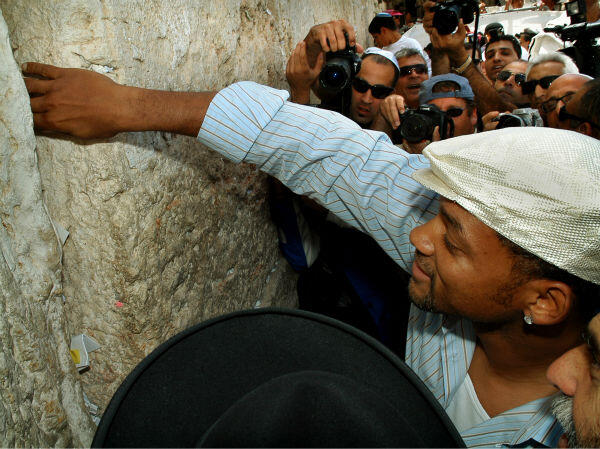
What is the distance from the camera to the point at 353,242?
73.7 inches

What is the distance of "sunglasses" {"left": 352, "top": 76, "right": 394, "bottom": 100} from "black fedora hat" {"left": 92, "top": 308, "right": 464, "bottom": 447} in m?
1.86

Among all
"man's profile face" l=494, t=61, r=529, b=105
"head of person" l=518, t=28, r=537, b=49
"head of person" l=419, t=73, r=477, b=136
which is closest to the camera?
"head of person" l=419, t=73, r=477, b=136

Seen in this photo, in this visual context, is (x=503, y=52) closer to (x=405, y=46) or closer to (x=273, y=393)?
(x=405, y=46)

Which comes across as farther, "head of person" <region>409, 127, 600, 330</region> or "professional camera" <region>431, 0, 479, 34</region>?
"professional camera" <region>431, 0, 479, 34</region>

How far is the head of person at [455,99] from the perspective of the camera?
2.28m

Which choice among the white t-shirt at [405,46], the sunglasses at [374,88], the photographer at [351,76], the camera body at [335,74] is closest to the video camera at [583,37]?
the white t-shirt at [405,46]

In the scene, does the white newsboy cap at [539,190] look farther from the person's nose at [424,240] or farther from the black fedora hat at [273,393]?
the black fedora hat at [273,393]

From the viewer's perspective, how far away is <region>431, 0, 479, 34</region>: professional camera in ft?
7.50

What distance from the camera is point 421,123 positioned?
5.86 feet

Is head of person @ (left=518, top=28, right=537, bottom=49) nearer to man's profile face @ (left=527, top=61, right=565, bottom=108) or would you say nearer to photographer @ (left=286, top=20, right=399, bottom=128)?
man's profile face @ (left=527, top=61, right=565, bottom=108)

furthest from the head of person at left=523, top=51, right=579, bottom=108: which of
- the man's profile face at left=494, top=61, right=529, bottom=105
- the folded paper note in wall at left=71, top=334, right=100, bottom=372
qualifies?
the folded paper note in wall at left=71, top=334, right=100, bottom=372

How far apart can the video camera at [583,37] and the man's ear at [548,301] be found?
2.69 metres

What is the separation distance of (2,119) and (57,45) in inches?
7.6

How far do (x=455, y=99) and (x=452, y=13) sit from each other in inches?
18.0
